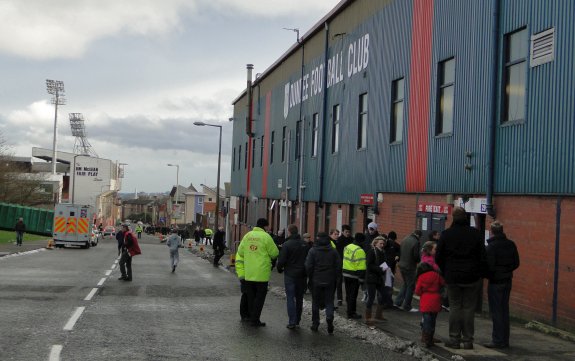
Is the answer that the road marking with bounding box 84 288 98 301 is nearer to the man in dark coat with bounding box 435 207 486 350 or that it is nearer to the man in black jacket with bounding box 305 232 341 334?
the man in black jacket with bounding box 305 232 341 334

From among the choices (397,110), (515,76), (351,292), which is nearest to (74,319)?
(351,292)

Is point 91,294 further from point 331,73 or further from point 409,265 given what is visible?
point 331,73

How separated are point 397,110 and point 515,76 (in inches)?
288

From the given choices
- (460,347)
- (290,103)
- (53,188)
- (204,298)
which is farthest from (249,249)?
(53,188)

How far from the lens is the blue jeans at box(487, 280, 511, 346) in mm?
10812

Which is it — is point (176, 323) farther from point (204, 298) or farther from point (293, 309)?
point (204, 298)

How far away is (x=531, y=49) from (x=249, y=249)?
22.3 ft

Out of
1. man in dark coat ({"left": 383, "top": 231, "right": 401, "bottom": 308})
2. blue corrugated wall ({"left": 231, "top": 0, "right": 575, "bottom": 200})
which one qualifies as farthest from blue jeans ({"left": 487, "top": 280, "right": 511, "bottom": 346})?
man in dark coat ({"left": 383, "top": 231, "right": 401, "bottom": 308})

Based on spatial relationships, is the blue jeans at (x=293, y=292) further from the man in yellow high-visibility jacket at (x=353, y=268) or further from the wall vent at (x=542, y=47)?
the wall vent at (x=542, y=47)

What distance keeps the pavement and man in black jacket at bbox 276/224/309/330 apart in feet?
4.97

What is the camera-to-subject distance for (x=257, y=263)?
1257cm

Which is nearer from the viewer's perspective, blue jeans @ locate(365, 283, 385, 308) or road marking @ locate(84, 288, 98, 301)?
blue jeans @ locate(365, 283, 385, 308)

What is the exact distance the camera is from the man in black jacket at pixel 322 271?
12.4 meters

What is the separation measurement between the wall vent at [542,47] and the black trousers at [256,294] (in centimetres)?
675
